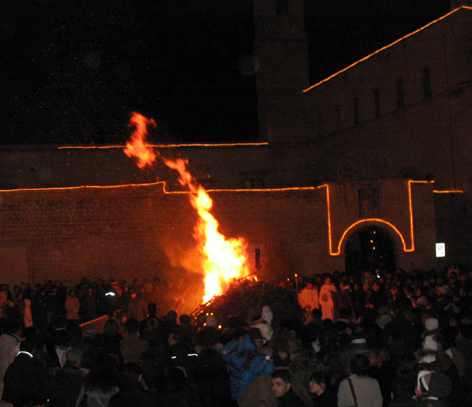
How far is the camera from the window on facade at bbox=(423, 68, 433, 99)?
2472 centimetres

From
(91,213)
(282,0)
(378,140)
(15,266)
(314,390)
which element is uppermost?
(282,0)

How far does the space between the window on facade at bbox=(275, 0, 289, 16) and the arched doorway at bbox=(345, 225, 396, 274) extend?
11.9 meters

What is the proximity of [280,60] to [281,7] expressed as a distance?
2.67 meters

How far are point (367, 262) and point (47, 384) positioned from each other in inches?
777

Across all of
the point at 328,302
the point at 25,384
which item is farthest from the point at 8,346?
the point at 328,302

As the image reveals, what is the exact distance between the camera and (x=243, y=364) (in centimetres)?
635

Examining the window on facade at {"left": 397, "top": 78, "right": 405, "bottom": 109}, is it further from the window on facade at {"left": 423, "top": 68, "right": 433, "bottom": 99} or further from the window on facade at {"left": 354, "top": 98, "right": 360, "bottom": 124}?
the window on facade at {"left": 354, "top": 98, "right": 360, "bottom": 124}

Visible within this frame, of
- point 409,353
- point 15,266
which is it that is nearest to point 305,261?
point 15,266

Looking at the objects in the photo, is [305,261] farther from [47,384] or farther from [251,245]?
[47,384]

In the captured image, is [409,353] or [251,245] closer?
[409,353]

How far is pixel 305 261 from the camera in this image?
75.4ft

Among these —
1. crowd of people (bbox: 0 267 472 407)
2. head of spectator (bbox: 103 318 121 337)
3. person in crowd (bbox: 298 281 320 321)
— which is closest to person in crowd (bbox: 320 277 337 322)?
person in crowd (bbox: 298 281 320 321)

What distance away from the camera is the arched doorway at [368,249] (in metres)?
23.6

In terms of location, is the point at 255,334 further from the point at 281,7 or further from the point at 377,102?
the point at 281,7
